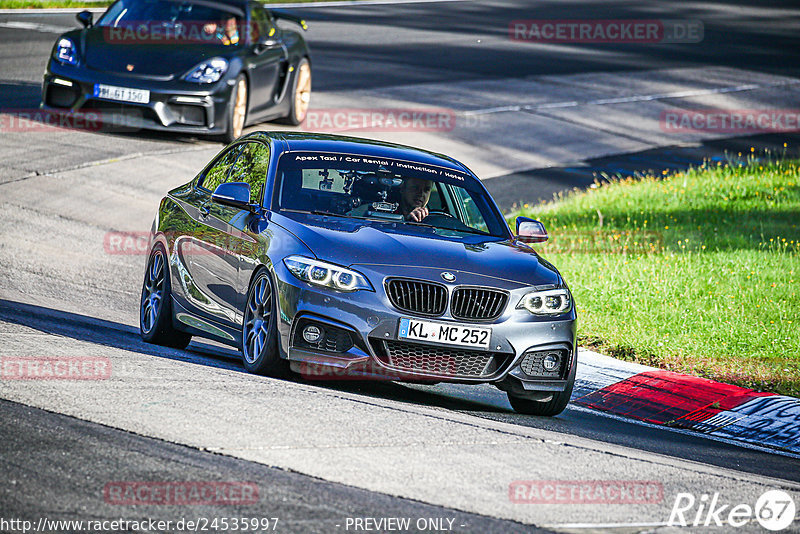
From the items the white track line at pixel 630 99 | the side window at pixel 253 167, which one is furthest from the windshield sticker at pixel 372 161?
the white track line at pixel 630 99

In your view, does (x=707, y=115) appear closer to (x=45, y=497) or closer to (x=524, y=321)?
(x=524, y=321)

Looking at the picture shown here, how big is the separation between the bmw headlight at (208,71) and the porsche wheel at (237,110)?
0.28m

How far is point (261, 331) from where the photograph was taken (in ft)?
26.9

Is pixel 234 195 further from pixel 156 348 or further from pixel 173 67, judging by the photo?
pixel 173 67

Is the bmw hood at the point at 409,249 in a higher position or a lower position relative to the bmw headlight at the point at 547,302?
higher

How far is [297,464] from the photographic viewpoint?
5973 mm

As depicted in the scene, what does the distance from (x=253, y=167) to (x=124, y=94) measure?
790cm

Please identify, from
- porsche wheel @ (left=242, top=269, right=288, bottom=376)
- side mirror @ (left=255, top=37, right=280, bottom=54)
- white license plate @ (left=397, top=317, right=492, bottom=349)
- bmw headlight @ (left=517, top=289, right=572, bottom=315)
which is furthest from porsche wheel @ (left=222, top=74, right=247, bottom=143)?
white license plate @ (left=397, top=317, right=492, bottom=349)

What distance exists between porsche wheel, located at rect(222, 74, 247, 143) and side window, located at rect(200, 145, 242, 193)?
24.5 feet

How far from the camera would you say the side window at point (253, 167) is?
909 centimetres

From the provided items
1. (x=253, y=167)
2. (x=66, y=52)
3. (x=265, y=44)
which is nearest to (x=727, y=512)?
(x=253, y=167)

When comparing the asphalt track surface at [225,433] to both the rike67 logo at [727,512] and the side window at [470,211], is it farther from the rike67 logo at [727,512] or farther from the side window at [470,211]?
the side window at [470,211]

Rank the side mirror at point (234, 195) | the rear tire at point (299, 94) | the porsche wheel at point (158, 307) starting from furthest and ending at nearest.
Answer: the rear tire at point (299, 94) < the porsche wheel at point (158, 307) < the side mirror at point (234, 195)

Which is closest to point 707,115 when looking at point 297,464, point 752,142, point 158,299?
point 752,142
